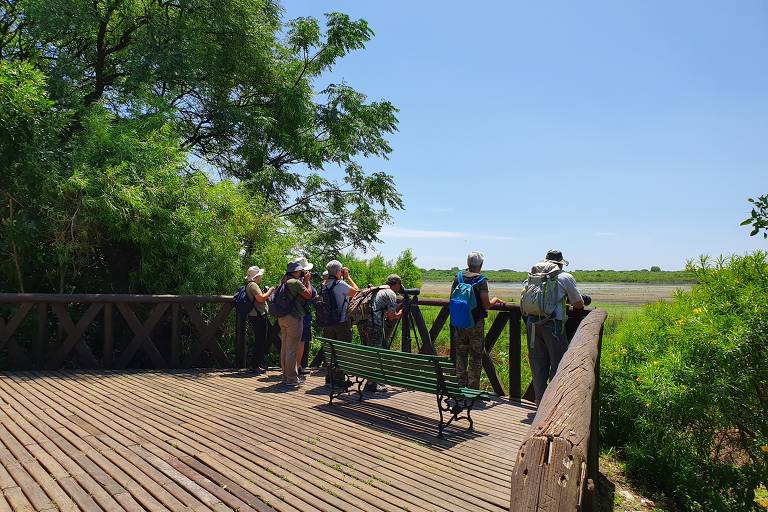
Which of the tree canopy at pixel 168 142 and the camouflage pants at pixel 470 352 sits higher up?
the tree canopy at pixel 168 142

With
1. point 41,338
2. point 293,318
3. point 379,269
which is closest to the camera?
point 293,318

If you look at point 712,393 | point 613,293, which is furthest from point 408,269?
point 613,293

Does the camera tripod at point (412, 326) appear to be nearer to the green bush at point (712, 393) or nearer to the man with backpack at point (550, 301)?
the man with backpack at point (550, 301)

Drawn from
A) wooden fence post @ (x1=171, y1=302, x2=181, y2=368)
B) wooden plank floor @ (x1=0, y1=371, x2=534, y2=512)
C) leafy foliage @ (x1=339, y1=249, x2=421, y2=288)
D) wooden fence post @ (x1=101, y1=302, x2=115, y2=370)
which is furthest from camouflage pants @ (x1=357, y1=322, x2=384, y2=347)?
leafy foliage @ (x1=339, y1=249, x2=421, y2=288)

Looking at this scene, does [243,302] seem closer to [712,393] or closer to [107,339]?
[107,339]

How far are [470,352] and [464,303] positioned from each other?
60 cm

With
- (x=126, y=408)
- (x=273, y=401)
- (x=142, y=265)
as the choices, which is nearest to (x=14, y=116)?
(x=142, y=265)

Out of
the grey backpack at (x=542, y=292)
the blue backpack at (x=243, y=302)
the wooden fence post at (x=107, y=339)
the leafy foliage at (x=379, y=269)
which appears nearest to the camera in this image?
the grey backpack at (x=542, y=292)

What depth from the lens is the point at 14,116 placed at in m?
8.17

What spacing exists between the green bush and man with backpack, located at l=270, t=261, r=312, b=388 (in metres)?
3.81

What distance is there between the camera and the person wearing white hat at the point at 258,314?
24.5ft

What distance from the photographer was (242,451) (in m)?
4.41

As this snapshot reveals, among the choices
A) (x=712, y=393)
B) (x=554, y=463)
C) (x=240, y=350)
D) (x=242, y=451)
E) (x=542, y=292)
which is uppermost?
(x=542, y=292)

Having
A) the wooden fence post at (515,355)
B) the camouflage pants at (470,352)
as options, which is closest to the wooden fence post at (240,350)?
the camouflage pants at (470,352)
